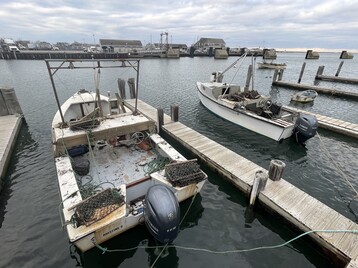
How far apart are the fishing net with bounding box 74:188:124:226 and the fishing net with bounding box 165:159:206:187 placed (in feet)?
5.09

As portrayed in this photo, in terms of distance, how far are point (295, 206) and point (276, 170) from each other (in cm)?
126

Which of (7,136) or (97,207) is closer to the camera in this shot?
(97,207)

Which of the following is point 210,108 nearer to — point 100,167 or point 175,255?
point 100,167

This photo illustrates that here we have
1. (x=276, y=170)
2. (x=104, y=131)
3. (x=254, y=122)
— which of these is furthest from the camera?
(x=254, y=122)

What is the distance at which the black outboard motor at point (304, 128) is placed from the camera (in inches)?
405

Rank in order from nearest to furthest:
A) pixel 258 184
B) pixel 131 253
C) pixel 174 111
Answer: pixel 131 253 < pixel 258 184 < pixel 174 111

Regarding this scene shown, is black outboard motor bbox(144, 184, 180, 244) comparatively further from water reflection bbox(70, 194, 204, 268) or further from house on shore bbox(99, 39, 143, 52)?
house on shore bbox(99, 39, 143, 52)

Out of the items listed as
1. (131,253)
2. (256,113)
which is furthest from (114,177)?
(256,113)

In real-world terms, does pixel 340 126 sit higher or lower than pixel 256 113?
lower

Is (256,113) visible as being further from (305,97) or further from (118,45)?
(118,45)

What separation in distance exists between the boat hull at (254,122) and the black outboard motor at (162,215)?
8.58 meters

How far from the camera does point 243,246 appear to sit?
5578 millimetres

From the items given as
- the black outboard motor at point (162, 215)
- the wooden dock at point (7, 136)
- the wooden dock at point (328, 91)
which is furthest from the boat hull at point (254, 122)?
the wooden dock at point (328, 91)

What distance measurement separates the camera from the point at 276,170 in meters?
6.86
